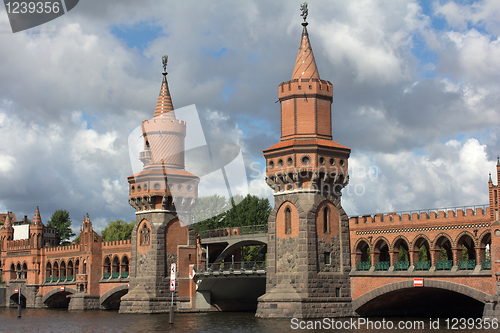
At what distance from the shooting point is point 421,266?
44938 millimetres

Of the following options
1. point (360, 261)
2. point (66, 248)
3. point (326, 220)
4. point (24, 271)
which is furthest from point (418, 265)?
point (24, 271)

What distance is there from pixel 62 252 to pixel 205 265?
2624cm

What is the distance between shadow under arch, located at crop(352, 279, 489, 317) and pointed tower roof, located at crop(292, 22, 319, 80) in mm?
16911

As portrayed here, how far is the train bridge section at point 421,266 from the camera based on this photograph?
1655 inches

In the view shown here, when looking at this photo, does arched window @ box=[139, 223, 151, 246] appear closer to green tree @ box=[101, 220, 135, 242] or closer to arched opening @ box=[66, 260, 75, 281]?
arched opening @ box=[66, 260, 75, 281]

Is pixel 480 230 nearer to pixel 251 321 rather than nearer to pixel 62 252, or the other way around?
pixel 251 321

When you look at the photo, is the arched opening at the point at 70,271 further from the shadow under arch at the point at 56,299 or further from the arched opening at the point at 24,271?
the arched opening at the point at 24,271

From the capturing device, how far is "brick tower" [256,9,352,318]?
1829 inches

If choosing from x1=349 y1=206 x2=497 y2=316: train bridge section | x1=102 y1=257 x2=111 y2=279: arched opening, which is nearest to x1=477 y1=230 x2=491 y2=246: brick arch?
x1=349 y1=206 x2=497 y2=316: train bridge section

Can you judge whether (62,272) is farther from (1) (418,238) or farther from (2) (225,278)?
(1) (418,238)

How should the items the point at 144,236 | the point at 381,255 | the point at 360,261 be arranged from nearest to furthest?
1. the point at 360,261
2. the point at 381,255
3. the point at 144,236

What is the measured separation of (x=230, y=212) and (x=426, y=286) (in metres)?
45.1

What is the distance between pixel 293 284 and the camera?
46656 mm

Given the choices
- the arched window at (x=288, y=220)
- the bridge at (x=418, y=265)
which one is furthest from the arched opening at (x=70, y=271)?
the arched window at (x=288, y=220)
